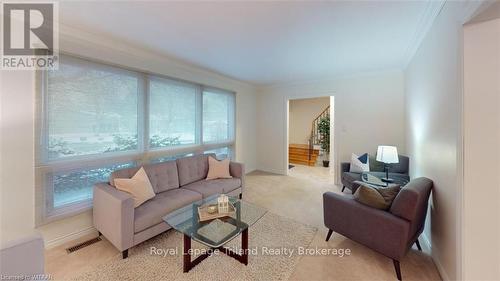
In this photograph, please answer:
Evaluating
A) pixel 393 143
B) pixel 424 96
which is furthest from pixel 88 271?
pixel 393 143

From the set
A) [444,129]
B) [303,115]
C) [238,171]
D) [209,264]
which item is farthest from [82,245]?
[303,115]

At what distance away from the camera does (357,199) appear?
2.02m

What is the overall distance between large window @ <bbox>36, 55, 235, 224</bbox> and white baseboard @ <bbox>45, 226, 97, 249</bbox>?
27cm

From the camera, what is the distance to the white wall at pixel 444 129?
149 centimetres

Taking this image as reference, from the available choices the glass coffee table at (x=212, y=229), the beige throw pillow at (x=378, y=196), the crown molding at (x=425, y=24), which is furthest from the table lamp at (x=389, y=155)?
the glass coffee table at (x=212, y=229)

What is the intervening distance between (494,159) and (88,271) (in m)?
3.40

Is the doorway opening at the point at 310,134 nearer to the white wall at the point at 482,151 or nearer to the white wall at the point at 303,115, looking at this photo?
the white wall at the point at 303,115

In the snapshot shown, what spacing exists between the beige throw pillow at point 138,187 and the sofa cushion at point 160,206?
0.07 metres

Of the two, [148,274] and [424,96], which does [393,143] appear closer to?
[424,96]

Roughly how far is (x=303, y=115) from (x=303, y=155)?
179cm

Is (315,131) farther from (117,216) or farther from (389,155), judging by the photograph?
(117,216)

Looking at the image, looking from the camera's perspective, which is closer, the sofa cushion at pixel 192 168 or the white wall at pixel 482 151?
the white wall at pixel 482 151

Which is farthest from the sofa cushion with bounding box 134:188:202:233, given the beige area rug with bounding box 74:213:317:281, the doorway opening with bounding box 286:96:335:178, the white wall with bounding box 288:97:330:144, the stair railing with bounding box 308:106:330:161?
the white wall with bounding box 288:97:330:144

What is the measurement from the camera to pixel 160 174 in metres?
2.78
